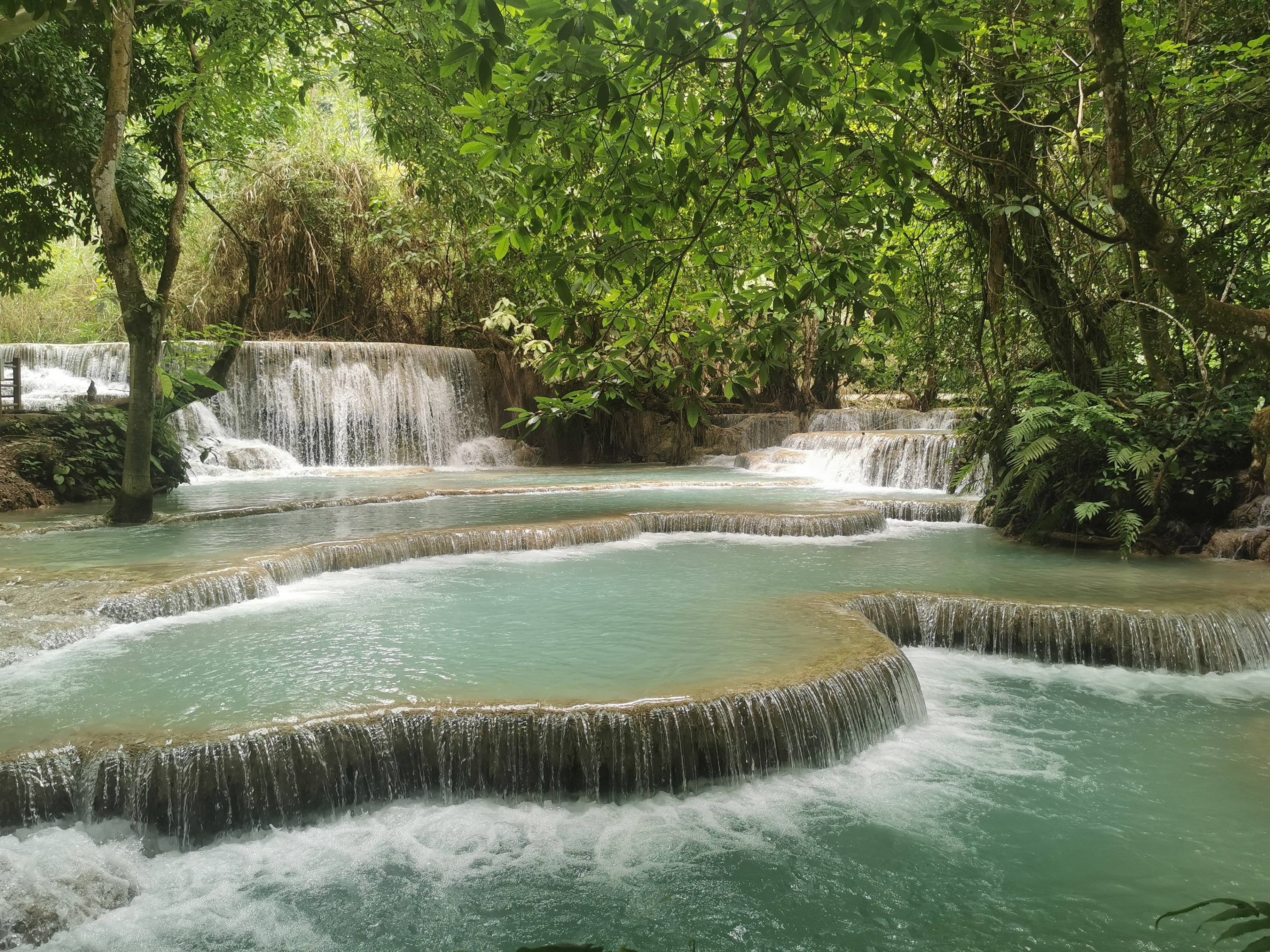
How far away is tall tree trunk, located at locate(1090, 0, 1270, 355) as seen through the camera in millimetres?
2615

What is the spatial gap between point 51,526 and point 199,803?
7077 millimetres

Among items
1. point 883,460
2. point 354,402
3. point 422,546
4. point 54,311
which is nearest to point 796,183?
point 422,546

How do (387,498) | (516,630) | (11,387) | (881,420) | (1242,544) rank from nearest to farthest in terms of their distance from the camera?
(516,630) < (1242,544) < (387,498) < (11,387) < (881,420)

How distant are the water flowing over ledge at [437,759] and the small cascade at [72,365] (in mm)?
14056

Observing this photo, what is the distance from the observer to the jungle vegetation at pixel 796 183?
2.53 meters

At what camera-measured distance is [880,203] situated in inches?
109

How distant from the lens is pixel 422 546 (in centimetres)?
882

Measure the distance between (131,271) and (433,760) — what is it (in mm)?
7160

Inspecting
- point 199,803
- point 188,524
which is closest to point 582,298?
point 199,803

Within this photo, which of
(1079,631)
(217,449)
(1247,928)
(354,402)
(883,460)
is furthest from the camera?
(354,402)

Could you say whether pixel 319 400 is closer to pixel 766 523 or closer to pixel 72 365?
pixel 72 365

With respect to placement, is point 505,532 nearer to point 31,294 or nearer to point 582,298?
point 582,298

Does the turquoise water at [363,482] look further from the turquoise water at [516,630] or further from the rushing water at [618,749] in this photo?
the turquoise water at [516,630]

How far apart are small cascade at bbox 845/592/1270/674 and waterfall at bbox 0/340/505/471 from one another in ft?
41.5
